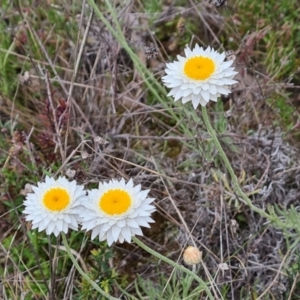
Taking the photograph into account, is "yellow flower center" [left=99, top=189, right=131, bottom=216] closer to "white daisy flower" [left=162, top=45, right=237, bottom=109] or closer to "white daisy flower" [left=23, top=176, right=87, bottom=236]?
"white daisy flower" [left=23, top=176, right=87, bottom=236]

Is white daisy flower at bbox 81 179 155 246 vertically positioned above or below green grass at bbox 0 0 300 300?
below

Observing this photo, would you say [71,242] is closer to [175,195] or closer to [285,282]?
[175,195]

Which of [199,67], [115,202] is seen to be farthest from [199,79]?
[115,202]

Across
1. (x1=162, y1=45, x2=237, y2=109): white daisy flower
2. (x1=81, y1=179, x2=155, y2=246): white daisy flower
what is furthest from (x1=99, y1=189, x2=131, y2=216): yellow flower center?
(x1=162, y1=45, x2=237, y2=109): white daisy flower

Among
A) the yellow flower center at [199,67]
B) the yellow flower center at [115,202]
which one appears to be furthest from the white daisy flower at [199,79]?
the yellow flower center at [115,202]

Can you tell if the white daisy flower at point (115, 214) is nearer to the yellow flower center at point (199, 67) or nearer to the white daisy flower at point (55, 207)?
the white daisy flower at point (55, 207)

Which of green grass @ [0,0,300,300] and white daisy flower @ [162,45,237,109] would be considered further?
green grass @ [0,0,300,300]
